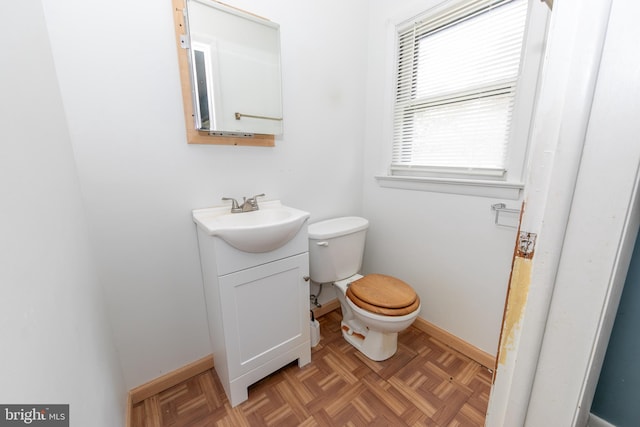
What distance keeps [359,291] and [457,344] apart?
2.28 feet

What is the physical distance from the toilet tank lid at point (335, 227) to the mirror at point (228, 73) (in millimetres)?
560

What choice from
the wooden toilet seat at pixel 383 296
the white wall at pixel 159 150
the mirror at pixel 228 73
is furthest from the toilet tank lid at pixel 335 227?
the mirror at pixel 228 73

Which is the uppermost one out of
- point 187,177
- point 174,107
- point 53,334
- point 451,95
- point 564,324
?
point 451,95

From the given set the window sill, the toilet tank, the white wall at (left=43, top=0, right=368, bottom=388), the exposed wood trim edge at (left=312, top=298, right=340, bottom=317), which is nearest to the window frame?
the window sill

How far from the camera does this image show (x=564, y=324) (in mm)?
346

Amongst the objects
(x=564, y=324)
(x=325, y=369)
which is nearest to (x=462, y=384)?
(x=325, y=369)

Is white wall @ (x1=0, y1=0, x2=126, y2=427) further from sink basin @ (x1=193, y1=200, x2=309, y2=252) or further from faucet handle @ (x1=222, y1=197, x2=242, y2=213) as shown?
faucet handle @ (x1=222, y1=197, x2=242, y2=213)

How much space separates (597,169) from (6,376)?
82 cm

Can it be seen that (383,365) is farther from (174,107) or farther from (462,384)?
(174,107)

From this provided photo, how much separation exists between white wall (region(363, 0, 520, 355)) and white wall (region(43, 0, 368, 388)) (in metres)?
0.24

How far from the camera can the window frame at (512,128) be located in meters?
1.02

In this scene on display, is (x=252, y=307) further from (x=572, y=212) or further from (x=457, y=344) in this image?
(x=457, y=344)

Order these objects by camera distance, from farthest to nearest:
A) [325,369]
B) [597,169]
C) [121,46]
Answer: [325,369]
[121,46]
[597,169]

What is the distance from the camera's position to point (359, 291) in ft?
4.37
